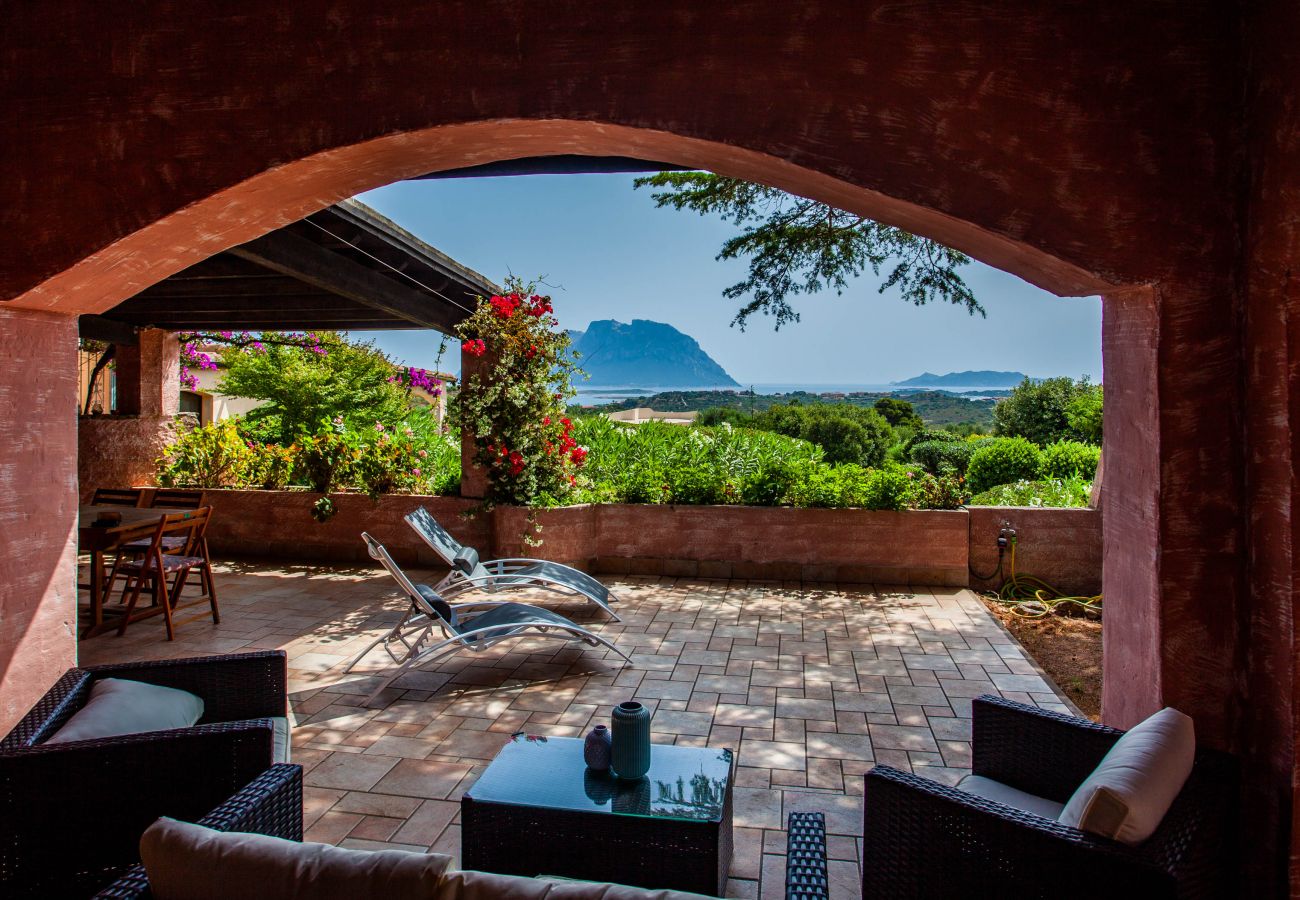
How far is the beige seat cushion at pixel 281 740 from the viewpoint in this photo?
266cm

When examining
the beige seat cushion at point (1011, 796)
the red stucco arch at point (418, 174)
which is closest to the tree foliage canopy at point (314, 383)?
the red stucco arch at point (418, 174)

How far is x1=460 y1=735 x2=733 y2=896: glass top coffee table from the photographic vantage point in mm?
2238

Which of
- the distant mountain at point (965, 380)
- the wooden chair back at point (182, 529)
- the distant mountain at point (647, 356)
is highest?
the distant mountain at point (647, 356)

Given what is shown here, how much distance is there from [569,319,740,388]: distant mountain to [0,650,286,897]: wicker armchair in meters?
61.5

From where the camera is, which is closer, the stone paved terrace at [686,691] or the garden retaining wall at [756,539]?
the stone paved terrace at [686,691]

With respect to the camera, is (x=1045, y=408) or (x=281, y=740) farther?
(x=1045, y=408)

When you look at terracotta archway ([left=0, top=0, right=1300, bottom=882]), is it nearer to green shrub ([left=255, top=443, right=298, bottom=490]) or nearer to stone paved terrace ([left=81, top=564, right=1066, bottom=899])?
stone paved terrace ([left=81, top=564, right=1066, bottom=899])

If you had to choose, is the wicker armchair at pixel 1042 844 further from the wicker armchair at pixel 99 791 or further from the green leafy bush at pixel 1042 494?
the green leafy bush at pixel 1042 494

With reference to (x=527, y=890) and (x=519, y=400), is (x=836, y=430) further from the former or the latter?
(x=527, y=890)

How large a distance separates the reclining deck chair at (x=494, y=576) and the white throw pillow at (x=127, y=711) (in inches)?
112

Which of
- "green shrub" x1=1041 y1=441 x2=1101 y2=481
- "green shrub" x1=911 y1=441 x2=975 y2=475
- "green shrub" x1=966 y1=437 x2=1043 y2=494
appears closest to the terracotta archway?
"green shrub" x1=1041 y1=441 x2=1101 y2=481

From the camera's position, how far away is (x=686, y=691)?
4496 millimetres

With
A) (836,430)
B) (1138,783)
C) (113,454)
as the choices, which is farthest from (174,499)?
(836,430)

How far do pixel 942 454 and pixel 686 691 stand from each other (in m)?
9.70
